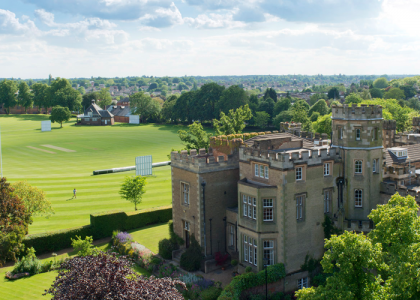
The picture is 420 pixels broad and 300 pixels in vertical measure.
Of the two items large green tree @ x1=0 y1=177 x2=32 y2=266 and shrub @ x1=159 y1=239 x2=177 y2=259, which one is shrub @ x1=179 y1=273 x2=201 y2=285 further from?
large green tree @ x1=0 y1=177 x2=32 y2=266

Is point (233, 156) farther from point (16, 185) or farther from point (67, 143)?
point (67, 143)

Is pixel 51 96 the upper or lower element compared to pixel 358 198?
upper

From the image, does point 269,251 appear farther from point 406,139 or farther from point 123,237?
point 406,139

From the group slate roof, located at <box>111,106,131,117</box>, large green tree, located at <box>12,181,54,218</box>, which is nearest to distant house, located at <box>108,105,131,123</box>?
slate roof, located at <box>111,106,131,117</box>

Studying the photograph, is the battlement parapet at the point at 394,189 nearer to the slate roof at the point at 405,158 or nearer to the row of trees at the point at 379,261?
the slate roof at the point at 405,158

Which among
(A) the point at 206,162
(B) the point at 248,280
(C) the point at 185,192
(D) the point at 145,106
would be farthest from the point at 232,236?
(D) the point at 145,106

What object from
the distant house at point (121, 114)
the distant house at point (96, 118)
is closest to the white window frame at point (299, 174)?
the distant house at point (96, 118)

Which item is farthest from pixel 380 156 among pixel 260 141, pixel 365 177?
pixel 260 141
